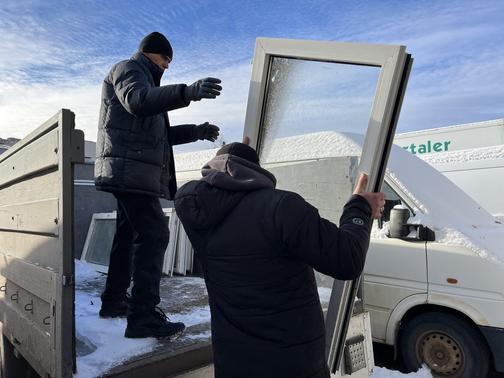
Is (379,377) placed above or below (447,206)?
below

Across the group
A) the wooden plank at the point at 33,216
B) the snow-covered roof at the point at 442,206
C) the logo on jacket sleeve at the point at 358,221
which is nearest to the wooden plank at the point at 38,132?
the wooden plank at the point at 33,216

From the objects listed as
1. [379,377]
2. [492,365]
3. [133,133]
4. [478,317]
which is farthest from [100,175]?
[492,365]

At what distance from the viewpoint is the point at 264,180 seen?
1.61m

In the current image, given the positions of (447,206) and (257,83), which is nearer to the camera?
(257,83)

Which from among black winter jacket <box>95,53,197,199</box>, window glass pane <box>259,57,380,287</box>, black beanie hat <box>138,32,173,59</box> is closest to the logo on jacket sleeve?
window glass pane <box>259,57,380,287</box>

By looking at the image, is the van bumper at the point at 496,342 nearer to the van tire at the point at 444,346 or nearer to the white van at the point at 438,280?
the white van at the point at 438,280

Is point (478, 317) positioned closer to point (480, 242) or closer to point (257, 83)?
point (480, 242)

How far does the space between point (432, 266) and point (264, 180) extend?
9.83 feet

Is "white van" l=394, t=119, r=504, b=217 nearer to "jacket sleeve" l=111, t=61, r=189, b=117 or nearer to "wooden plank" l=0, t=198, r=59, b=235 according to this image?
"jacket sleeve" l=111, t=61, r=189, b=117

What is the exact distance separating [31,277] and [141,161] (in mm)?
814

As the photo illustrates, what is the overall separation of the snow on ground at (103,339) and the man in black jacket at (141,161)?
12 cm

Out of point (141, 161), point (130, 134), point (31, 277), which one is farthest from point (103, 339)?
point (130, 134)

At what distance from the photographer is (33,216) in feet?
7.48

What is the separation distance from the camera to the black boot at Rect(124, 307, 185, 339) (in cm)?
244
